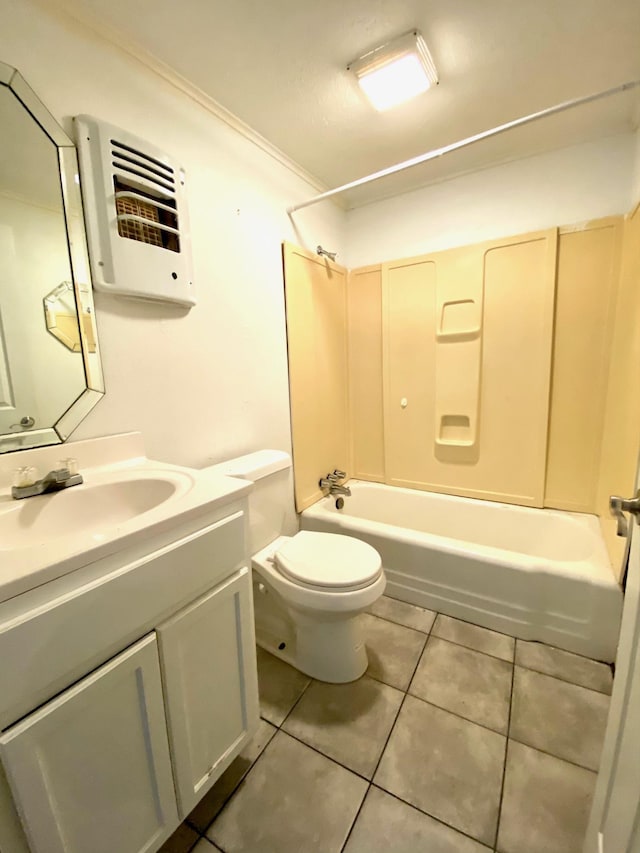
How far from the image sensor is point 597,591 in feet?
4.49

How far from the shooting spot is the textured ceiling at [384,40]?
107 cm

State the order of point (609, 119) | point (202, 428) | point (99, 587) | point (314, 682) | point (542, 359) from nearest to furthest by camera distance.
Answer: point (99, 587) → point (314, 682) → point (202, 428) → point (609, 119) → point (542, 359)

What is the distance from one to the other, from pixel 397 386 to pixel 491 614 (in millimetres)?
1378

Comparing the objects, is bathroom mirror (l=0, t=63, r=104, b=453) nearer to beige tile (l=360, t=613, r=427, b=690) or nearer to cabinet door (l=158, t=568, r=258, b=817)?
cabinet door (l=158, t=568, r=258, b=817)

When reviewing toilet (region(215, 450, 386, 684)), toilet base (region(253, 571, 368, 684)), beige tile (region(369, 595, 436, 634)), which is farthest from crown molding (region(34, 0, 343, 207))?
beige tile (region(369, 595, 436, 634))

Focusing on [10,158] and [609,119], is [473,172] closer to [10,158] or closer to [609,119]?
[609,119]

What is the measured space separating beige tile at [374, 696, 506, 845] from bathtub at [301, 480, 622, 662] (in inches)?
21.4

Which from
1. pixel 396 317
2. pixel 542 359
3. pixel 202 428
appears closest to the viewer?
pixel 202 428

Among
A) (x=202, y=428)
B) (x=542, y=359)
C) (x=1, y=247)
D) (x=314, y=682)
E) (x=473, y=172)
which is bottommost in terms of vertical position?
(x=314, y=682)

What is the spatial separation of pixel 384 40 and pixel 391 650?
2.30 m

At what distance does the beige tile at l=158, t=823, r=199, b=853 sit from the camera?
88cm

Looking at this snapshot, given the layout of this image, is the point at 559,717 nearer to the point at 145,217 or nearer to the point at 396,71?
the point at 145,217

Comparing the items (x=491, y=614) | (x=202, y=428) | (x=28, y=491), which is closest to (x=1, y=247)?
(x=28, y=491)

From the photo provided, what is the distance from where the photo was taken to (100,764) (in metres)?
0.65
